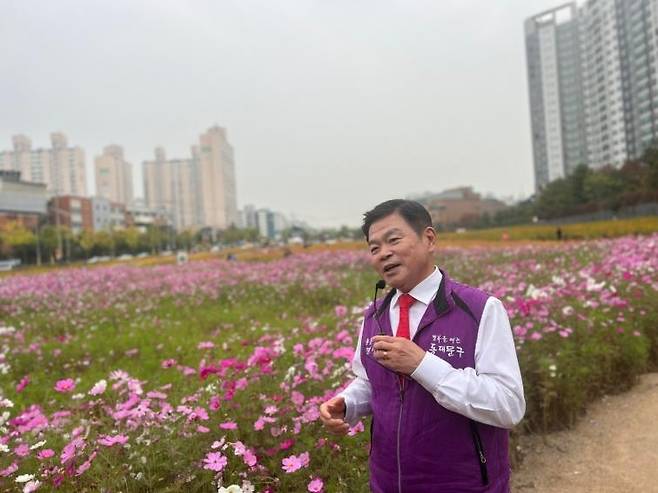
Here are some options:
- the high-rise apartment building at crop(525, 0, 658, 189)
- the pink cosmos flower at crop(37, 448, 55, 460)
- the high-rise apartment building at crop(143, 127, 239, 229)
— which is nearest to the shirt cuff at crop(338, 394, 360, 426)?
the pink cosmos flower at crop(37, 448, 55, 460)

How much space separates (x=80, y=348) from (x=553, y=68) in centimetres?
10086

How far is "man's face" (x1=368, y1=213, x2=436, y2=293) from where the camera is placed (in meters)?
1.60

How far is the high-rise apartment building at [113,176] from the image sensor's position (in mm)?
121188

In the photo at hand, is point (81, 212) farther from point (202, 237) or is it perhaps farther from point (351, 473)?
point (351, 473)

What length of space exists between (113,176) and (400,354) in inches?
5140

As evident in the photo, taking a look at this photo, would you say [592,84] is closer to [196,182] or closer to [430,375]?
[196,182]

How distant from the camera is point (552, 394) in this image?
12.2ft

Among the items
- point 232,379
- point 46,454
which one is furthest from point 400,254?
point 232,379

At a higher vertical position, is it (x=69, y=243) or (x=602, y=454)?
(x=69, y=243)

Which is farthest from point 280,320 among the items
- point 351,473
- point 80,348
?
point 351,473

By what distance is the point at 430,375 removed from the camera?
1.40 metres

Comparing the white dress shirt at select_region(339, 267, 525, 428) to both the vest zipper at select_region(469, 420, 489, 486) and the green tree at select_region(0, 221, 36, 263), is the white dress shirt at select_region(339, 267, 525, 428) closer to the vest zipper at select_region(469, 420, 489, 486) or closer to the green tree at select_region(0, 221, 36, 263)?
the vest zipper at select_region(469, 420, 489, 486)

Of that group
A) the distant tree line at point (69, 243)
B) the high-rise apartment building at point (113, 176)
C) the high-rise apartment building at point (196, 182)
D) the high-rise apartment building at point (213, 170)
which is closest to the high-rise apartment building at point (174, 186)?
the high-rise apartment building at point (196, 182)

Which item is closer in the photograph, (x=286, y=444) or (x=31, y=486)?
(x=31, y=486)
